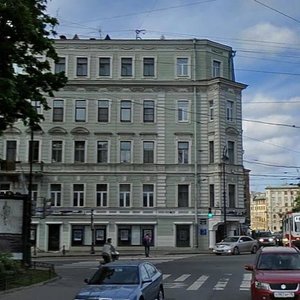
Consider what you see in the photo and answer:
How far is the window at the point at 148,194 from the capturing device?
57.7 metres

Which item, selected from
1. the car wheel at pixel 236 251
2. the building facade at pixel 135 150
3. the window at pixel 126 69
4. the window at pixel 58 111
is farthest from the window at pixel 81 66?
the car wheel at pixel 236 251

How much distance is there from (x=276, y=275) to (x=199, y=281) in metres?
9.63

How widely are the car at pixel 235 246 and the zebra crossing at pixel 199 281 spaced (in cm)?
2103

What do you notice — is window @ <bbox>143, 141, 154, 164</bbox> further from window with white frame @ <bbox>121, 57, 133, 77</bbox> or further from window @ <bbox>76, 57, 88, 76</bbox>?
window @ <bbox>76, 57, 88, 76</bbox>

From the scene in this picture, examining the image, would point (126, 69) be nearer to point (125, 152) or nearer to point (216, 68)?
point (125, 152)

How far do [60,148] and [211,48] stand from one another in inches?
695

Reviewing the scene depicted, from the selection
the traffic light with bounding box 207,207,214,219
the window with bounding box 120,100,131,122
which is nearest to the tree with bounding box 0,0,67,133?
the traffic light with bounding box 207,207,214,219

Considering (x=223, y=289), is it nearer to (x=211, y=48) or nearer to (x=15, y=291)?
(x=15, y=291)

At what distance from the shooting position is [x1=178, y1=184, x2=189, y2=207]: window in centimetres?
5781

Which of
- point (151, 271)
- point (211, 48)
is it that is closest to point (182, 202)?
point (211, 48)

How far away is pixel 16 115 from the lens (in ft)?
80.9

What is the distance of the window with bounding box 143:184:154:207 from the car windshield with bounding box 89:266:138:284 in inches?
1679

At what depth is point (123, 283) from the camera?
14117 millimetres

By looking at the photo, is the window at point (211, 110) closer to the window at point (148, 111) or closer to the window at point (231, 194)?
the window at point (148, 111)
